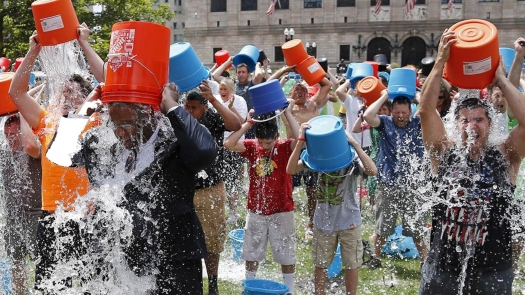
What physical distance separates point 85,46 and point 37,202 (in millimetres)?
1563

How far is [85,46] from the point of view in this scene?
3531 millimetres

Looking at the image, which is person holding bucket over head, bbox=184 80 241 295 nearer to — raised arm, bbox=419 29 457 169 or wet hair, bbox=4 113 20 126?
wet hair, bbox=4 113 20 126

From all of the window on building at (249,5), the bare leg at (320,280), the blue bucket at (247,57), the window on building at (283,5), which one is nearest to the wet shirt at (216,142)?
the bare leg at (320,280)

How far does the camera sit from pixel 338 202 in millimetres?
4492

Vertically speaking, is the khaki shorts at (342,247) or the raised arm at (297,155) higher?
the raised arm at (297,155)

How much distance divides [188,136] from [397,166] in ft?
10.6

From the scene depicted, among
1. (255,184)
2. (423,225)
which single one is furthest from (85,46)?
(423,225)

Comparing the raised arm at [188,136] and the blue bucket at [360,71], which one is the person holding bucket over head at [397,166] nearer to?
the blue bucket at [360,71]

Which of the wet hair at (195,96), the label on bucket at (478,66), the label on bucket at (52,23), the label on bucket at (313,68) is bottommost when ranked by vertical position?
the label on bucket at (313,68)

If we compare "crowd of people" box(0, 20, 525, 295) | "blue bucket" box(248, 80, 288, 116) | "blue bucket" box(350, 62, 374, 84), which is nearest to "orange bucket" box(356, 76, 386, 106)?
"crowd of people" box(0, 20, 525, 295)

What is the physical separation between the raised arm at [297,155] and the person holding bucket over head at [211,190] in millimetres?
481

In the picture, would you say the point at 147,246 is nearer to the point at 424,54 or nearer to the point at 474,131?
the point at 474,131

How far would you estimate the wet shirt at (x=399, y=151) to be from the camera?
5.29m

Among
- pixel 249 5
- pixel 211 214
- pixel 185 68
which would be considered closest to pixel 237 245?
pixel 211 214
